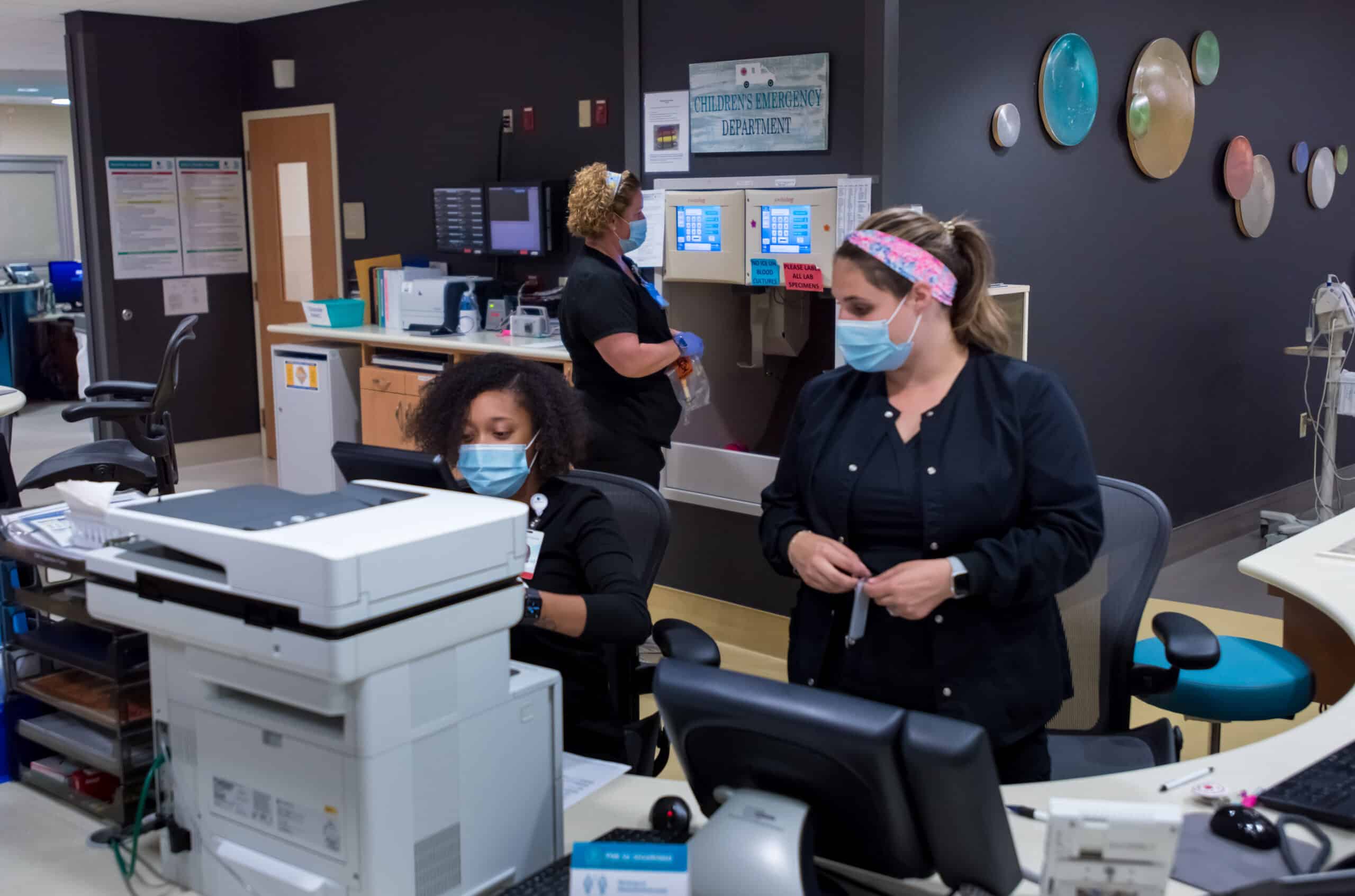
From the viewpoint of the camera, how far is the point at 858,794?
1.22 m

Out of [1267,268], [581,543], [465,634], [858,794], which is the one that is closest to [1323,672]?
[581,543]

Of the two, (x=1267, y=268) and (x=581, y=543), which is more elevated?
(x=1267, y=268)

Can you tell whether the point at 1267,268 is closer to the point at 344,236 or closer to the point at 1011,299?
the point at 1011,299

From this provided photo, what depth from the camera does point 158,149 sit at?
7016 millimetres

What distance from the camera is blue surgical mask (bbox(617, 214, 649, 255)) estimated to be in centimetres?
382

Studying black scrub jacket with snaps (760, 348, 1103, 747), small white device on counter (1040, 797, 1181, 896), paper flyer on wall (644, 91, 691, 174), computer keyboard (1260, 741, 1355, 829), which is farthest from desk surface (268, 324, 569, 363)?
small white device on counter (1040, 797, 1181, 896)

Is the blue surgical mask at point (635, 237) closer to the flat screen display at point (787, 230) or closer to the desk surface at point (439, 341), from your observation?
the flat screen display at point (787, 230)

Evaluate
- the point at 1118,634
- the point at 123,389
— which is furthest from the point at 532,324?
the point at 1118,634

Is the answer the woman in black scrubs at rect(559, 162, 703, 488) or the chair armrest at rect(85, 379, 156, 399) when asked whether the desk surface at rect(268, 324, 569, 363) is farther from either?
the chair armrest at rect(85, 379, 156, 399)

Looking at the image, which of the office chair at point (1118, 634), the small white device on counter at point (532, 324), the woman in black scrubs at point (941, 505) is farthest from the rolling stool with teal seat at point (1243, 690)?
the small white device on counter at point (532, 324)

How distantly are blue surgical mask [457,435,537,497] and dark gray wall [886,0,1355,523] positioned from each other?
224 cm

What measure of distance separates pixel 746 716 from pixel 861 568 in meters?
0.68

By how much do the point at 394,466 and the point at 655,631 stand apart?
0.59m

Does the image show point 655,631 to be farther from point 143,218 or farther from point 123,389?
point 143,218
